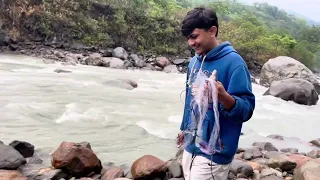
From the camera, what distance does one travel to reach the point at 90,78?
11.7 meters

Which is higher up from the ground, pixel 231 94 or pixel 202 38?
pixel 202 38

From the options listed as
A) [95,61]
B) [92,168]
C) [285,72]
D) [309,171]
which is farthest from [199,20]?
[95,61]

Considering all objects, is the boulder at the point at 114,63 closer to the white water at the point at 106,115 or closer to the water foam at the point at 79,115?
the white water at the point at 106,115

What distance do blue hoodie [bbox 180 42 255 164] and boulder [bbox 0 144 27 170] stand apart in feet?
8.98

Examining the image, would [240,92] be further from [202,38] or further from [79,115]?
[79,115]

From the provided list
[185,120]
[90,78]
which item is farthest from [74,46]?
[185,120]

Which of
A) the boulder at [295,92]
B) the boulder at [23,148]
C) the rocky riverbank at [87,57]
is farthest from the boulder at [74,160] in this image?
the rocky riverbank at [87,57]

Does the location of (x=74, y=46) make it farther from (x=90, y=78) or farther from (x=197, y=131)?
(x=197, y=131)

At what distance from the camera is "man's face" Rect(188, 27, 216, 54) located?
6.56 feet

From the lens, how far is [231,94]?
1937mm

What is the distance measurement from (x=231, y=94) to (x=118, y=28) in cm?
1934

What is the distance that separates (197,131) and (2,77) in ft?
30.0

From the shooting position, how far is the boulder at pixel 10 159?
414 centimetres

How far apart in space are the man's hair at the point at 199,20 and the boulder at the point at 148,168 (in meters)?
2.37
